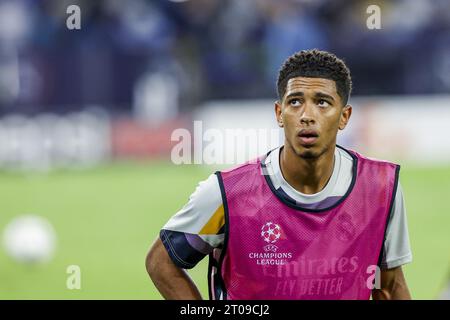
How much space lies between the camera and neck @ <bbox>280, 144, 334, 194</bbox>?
14.3 ft

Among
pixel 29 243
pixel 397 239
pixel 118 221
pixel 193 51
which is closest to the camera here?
pixel 397 239

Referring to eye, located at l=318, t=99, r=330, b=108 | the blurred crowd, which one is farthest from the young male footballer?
the blurred crowd

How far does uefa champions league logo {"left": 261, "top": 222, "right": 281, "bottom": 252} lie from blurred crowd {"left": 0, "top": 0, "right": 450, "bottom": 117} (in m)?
11.5

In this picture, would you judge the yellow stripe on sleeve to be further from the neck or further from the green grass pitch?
the green grass pitch

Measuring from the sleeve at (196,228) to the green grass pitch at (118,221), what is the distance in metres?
3.23

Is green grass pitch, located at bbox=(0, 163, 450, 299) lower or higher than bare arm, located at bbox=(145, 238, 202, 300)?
lower

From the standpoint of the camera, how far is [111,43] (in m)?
16.4

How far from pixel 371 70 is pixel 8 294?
9.07 metres

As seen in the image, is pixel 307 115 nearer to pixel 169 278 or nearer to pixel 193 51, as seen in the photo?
pixel 169 278

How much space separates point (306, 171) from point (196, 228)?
562 mm

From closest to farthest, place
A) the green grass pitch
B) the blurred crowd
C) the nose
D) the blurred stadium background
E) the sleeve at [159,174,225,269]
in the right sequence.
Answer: the nose
the sleeve at [159,174,225,269]
the green grass pitch
the blurred stadium background
the blurred crowd

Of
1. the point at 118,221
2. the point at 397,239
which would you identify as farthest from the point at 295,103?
the point at 118,221

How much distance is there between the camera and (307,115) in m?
4.20
